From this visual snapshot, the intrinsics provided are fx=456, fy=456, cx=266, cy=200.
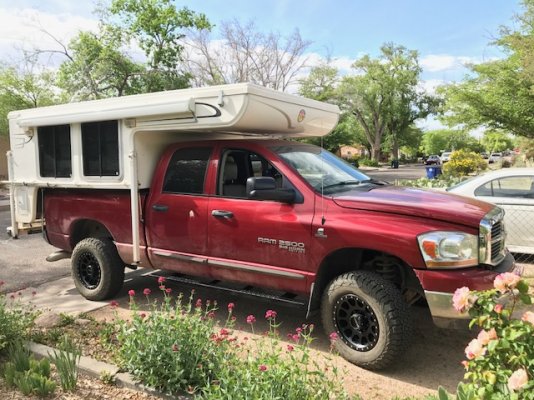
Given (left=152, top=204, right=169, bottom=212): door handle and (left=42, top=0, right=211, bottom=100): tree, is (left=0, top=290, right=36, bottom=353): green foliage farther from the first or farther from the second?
(left=42, top=0, right=211, bottom=100): tree

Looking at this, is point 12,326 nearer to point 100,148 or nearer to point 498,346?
point 100,148

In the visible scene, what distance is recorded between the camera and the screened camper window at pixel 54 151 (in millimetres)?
5913

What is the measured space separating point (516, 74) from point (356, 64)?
38.2m

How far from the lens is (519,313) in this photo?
198 inches

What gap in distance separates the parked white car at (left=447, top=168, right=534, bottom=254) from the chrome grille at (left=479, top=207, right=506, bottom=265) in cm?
333

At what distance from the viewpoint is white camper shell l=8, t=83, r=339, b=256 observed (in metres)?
4.72

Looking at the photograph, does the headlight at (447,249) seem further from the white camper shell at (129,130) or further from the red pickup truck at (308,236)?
the white camper shell at (129,130)

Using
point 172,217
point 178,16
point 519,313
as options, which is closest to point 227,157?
point 172,217

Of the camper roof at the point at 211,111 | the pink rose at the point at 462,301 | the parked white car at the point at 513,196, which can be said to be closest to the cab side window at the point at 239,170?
the camper roof at the point at 211,111

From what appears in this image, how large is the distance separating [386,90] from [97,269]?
170 ft

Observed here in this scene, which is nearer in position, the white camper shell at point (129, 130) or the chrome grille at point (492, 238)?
the chrome grille at point (492, 238)

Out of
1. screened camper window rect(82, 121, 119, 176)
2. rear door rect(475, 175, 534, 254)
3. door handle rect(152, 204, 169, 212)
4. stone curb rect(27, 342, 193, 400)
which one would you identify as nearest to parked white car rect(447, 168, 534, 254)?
rear door rect(475, 175, 534, 254)

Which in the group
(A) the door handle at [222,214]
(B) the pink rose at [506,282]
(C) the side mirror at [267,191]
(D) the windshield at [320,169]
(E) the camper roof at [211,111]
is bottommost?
(B) the pink rose at [506,282]

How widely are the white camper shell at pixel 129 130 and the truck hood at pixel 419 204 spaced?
1.37 m
